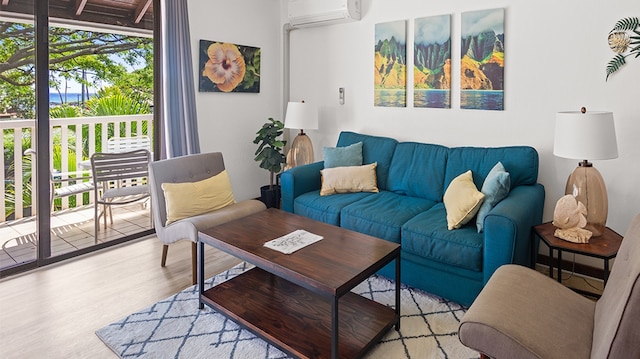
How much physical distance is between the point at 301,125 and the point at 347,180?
0.95 m

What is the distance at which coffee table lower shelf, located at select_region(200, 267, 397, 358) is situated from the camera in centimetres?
199

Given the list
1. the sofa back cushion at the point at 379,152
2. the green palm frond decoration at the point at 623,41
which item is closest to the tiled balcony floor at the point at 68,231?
the sofa back cushion at the point at 379,152

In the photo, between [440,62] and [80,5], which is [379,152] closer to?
[440,62]

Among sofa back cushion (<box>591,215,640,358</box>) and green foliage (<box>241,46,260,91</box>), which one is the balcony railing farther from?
sofa back cushion (<box>591,215,640,358</box>)

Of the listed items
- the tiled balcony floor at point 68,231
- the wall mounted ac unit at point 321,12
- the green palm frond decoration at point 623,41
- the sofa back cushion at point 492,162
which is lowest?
the tiled balcony floor at point 68,231

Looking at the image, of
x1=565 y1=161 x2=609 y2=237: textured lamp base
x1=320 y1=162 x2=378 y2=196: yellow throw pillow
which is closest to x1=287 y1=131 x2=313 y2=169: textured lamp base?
x1=320 y1=162 x2=378 y2=196: yellow throw pillow

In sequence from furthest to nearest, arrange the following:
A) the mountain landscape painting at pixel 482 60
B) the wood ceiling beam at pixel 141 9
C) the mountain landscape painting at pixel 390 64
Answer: the mountain landscape painting at pixel 390 64 → the wood ceiling beam at pixel 141 9 → the mountain landscape painting at pixel 482 60

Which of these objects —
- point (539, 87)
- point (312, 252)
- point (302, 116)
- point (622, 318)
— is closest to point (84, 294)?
point (312, 252)

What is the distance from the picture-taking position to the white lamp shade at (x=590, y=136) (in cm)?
237

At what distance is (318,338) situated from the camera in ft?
6.65

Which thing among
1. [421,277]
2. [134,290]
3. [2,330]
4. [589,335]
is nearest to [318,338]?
[421,277]

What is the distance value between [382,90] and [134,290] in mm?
2719

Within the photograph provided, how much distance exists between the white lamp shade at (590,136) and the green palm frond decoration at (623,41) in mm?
555

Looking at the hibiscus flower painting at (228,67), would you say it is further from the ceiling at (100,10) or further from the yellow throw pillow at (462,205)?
the yellow throw pillow at (462,205)
